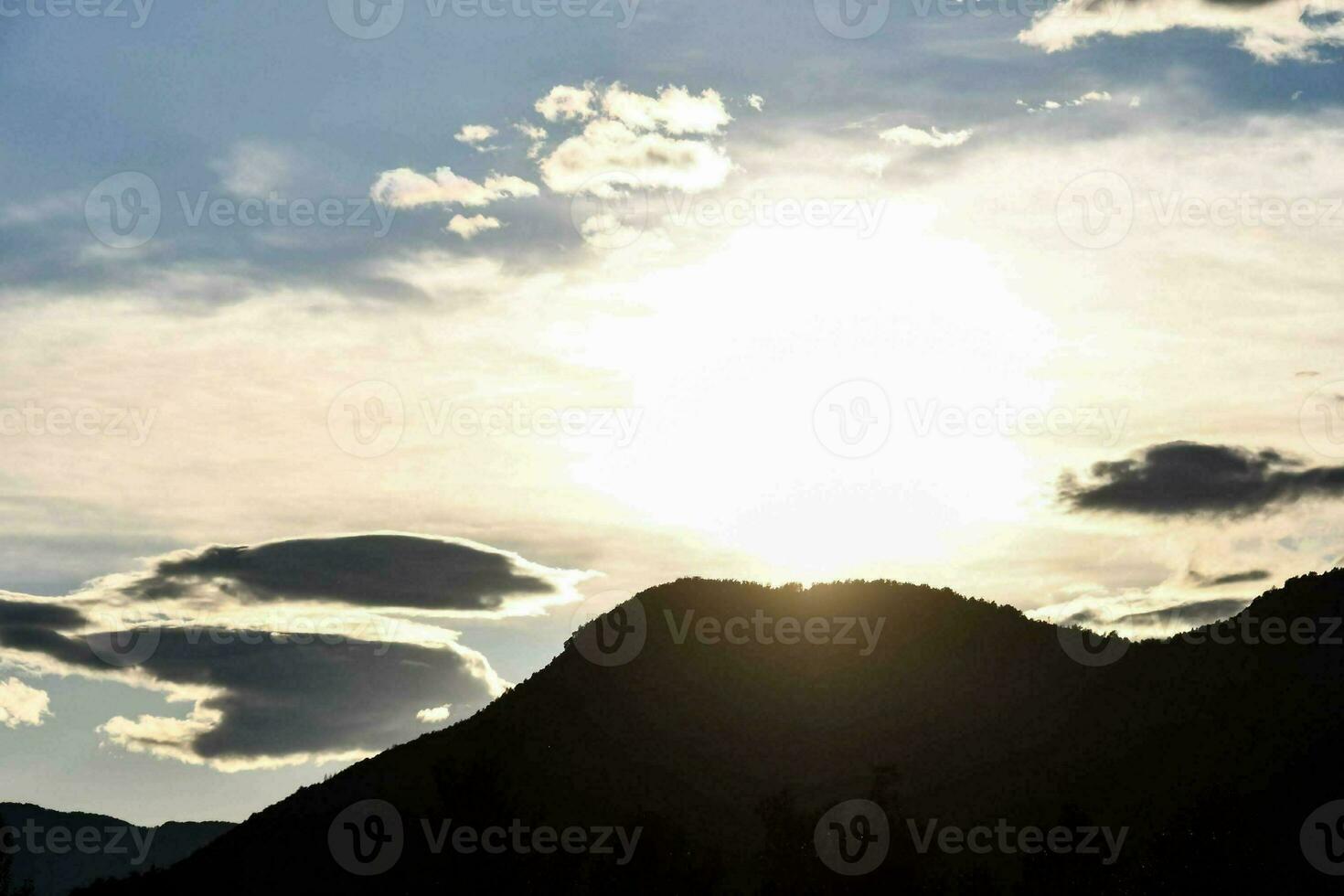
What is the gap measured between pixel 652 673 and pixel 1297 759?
229 feet

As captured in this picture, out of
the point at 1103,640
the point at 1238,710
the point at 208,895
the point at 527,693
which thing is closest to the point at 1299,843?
the point at 1238,710

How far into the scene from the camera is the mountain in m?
91.2

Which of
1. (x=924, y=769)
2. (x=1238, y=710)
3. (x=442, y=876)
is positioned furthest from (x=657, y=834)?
Result: (x=1238, y=710)

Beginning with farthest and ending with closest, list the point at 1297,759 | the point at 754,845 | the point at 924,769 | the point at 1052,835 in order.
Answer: the point at 924,769 < the point at 754,845 < the point at 1297,759 < the point at 1052,835

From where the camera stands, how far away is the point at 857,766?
12988 cm

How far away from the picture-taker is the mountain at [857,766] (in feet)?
299

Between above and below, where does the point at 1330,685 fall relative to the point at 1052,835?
above

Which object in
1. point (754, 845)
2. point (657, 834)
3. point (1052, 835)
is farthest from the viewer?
point (754, 845)

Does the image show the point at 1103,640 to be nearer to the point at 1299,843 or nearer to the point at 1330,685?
the point at 1330,685

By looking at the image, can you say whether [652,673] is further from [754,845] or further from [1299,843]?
[1299,843]

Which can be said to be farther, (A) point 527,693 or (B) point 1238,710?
(A) point 527,693

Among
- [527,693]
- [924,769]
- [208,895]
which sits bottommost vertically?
[208,895]

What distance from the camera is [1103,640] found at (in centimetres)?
14562

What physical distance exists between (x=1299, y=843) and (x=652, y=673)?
72656mm
